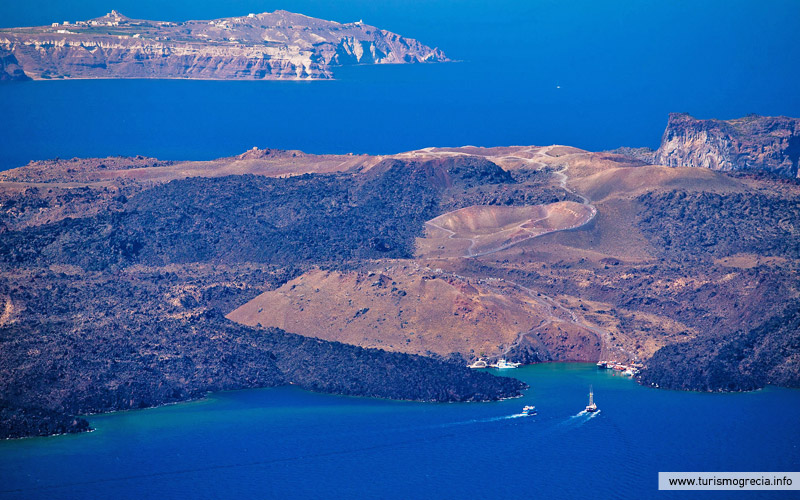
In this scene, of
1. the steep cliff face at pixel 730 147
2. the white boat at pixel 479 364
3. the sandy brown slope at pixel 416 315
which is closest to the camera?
the white boat at pixel 479 364

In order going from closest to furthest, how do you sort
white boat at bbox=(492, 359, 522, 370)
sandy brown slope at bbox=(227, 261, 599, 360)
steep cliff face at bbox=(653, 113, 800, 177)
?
white boat at bbox=(492, 359, 522, 370), sandy brown slope at bbox=(227, 261, 599, 360), steep cliff face at bbox=(653, 113, 800, 177)

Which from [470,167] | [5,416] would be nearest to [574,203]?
[470,167]

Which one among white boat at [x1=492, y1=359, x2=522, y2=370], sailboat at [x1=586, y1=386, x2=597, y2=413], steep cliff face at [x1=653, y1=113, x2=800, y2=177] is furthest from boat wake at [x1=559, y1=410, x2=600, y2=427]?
steep cliff face at [x1=653, y1=113, x2=800, y2=177]

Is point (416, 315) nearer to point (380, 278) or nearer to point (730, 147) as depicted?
point (380, 278)

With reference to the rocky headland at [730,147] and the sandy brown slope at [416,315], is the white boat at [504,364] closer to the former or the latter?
the sandy brown slope at [416,315]

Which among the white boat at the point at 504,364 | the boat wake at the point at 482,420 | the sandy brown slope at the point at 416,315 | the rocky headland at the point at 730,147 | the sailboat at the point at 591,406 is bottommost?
the boat wake at the point at 482,420

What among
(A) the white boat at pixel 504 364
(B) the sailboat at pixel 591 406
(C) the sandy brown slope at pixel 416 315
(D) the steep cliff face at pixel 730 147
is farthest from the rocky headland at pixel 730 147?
(B) the sailboat at pixel 591 406

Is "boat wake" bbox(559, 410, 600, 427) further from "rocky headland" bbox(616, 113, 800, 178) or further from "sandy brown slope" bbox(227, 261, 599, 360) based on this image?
"rocky headland" bbox(616, 113, 800, 178)

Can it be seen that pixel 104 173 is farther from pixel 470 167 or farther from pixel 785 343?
pixel 785 343

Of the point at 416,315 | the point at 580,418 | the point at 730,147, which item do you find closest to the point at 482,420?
the point at 580,418
